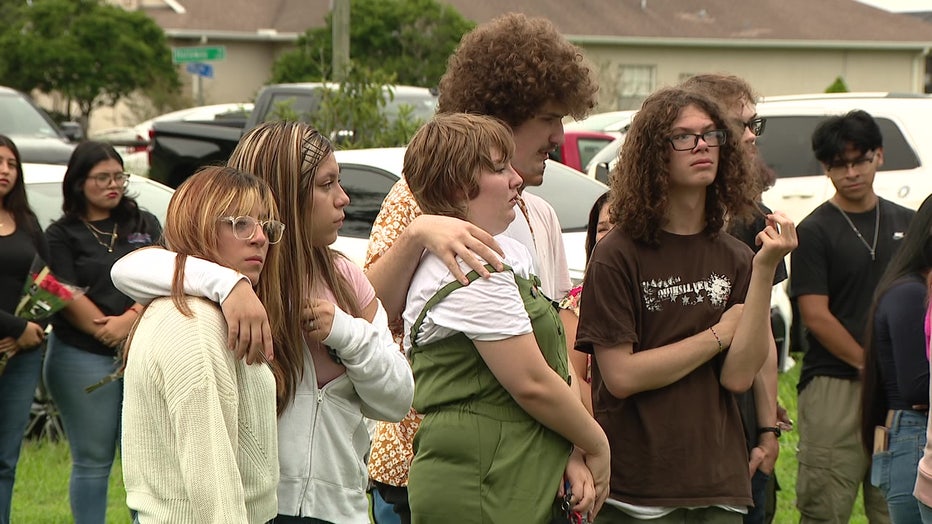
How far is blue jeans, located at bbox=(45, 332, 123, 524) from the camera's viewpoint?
6188 millimetres

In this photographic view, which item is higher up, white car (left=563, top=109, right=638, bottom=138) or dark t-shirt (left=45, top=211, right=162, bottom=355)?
dark t-shirt (left=45, top=211, right=162, bottom=355)

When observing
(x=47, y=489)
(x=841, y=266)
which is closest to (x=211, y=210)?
(x=841, y=266)

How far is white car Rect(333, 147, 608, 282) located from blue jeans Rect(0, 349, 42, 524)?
3.06 m

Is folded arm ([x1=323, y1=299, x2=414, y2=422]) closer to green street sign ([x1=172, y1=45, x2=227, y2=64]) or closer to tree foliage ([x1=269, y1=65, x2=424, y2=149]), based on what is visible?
tree foliage ([x1=269, y1=65, x2=424, y2=149])

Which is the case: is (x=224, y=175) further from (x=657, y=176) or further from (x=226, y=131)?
(x=226, y=131)

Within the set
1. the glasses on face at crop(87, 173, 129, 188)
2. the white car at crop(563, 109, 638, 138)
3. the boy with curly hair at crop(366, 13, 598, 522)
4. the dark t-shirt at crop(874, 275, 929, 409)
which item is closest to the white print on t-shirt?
the boy with curly hair at crop(366, 13, 598, 522)

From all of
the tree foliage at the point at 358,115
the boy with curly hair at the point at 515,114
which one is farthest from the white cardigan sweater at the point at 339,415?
the tree foliage at the point at 358,115

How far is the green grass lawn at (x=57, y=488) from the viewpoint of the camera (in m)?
6.89

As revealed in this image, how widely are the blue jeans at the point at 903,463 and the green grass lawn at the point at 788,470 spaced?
2.31 m

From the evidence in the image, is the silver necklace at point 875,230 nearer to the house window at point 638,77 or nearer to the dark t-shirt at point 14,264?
the dark t-shirt at point 14,264

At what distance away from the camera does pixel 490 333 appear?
335 centimetres

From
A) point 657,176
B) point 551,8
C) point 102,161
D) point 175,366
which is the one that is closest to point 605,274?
point 657,176

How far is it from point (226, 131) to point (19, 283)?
1061cm

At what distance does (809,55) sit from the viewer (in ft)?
137
